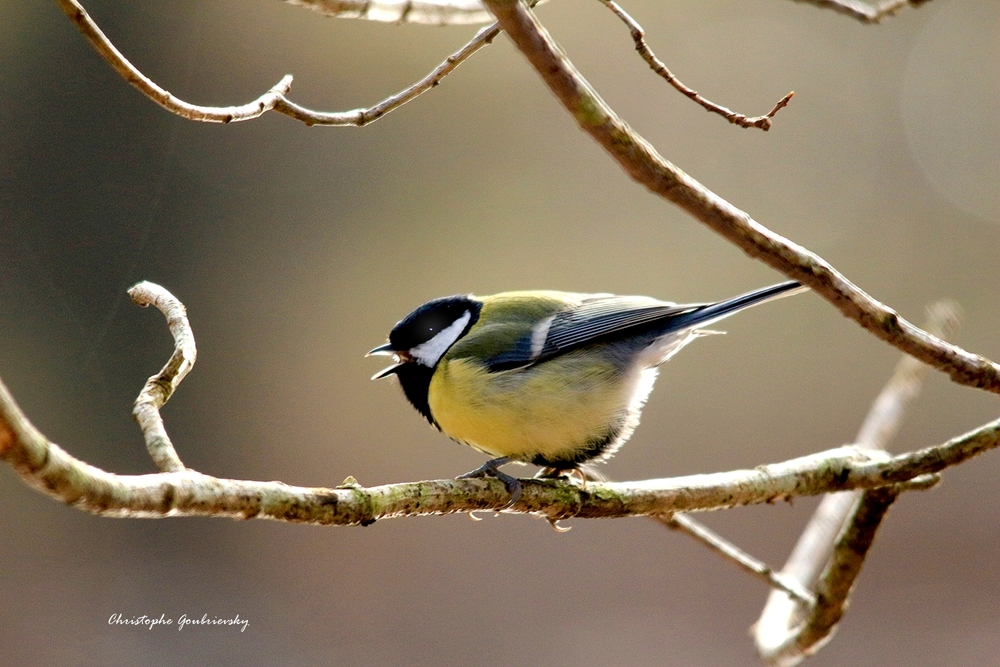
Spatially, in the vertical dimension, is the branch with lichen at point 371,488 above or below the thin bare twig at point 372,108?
below

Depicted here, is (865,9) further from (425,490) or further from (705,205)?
(425,490)

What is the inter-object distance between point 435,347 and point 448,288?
87.1 inches

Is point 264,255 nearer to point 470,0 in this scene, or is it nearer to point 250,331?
point 250,331

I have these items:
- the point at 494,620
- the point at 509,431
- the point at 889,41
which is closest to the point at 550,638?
the point at 494,620

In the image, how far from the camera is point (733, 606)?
388 centimetres

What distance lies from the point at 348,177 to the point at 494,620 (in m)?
2.24

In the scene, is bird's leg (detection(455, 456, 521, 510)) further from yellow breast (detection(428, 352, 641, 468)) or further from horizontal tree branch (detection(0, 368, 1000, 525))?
yellow breast (detection(428, 352, 641, 468))

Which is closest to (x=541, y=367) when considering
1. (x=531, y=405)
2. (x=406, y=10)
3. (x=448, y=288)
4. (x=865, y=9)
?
(x=531, y=405)

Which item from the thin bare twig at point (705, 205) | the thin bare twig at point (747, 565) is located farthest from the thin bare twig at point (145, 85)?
the thin bare twig at point (747, 565)

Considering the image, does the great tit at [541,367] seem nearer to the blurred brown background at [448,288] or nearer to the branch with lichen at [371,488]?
the branch with lichen at [371,488]

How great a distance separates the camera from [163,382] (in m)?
1.08

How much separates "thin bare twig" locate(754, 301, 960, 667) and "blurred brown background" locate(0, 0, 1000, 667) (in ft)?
5.98

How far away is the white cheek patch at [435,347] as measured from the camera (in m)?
1.97

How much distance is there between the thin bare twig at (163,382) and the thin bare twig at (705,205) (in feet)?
1.87
